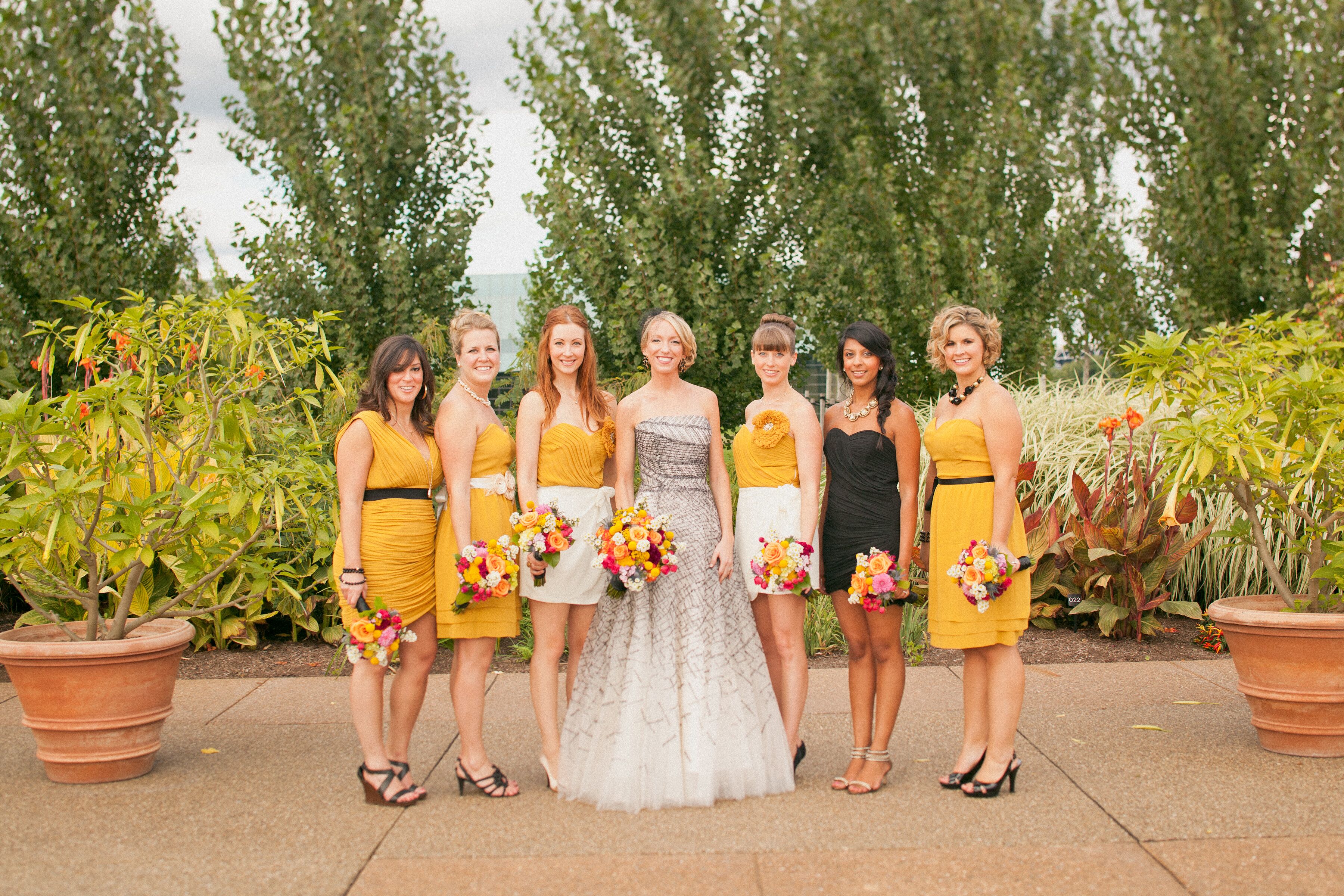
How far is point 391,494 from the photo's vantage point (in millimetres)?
3754

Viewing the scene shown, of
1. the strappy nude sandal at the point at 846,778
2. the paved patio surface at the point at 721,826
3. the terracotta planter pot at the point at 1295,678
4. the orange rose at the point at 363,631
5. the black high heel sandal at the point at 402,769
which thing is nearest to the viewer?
the paved patio surface at the point at 721,826

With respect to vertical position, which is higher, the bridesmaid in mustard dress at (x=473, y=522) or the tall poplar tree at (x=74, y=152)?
the tall poplar tree at (x=74, y=152)

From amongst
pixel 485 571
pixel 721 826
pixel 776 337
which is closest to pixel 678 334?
pixel 776 337

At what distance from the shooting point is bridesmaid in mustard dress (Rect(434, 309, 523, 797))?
378 centimetres

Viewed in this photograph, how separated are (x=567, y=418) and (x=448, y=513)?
596 mm

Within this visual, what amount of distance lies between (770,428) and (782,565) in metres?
0.56

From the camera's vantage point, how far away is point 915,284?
9766 millimetres

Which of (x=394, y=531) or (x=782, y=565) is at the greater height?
(x=394, y=531)

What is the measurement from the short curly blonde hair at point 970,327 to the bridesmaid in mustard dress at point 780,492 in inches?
22.1

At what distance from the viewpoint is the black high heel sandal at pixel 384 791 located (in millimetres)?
3662

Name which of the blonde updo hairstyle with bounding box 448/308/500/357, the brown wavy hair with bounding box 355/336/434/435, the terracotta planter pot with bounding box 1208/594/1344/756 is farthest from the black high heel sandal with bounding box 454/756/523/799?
the terracotta planter pot with bounding box 1208/594/1344/756

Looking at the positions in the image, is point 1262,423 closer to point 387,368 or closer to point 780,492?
point 780,492

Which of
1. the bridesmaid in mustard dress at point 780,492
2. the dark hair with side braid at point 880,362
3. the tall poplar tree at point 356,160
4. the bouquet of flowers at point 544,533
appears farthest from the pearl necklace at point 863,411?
the tall poplar tree at point 356,160

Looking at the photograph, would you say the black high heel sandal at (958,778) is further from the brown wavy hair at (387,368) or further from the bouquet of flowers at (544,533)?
the brown wavy hair at (387,368)
